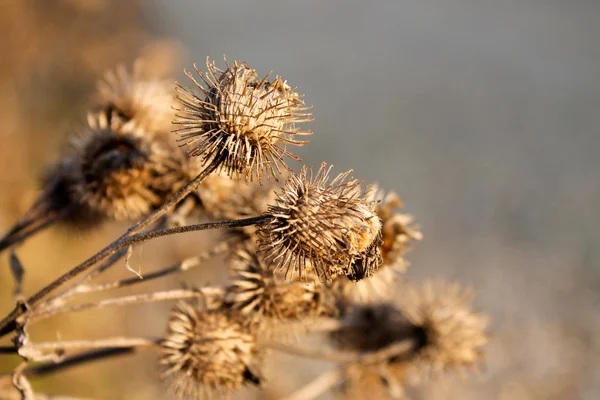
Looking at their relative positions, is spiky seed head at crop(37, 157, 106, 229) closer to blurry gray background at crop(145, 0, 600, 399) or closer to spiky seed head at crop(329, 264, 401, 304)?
spiky seed head at crop(329, 264, 401, 304)

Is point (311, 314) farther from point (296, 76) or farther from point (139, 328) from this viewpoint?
point (296, 76)

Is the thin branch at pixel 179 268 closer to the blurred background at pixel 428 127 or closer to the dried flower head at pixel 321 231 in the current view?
the blurred background at pixel 428 127

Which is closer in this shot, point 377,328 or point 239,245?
point 239,245

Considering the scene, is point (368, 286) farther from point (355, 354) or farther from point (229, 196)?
point (229, 196)

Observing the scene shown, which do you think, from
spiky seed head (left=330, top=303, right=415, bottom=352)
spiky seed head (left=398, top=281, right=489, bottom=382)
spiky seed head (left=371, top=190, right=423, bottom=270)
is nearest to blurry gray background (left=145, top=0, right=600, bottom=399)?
spiky seed head (left=398, top=281, right=489, bottom=382)

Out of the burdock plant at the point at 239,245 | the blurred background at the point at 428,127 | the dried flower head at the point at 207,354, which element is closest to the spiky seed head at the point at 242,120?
the burdock plant at the point at 239,245

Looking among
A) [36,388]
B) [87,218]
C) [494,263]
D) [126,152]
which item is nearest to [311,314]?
[126,152]

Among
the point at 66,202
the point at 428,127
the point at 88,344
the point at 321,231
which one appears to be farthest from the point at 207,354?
the point at 428,127
